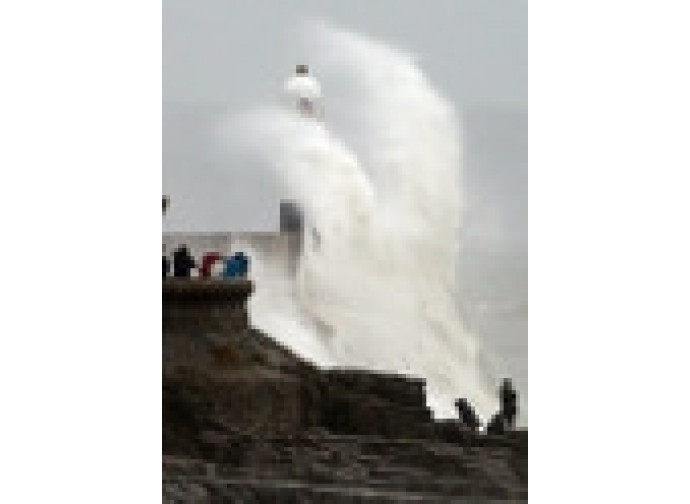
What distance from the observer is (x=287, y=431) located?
790 cm

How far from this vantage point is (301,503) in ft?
25.6

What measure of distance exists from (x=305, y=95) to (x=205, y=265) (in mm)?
807

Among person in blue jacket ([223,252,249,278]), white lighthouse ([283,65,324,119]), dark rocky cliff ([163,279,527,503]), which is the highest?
white lighthouse ([283,65,324,119])

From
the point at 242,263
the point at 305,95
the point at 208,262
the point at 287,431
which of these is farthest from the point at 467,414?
the point at 305,95

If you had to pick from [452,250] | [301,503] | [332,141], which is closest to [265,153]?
[332,141]

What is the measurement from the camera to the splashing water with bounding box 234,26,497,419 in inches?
302

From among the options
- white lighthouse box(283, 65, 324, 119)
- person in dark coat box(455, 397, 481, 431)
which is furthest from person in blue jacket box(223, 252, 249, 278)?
person in dark coat box(455, 397, 481, 431)

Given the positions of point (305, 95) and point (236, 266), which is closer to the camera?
point (305, 95)

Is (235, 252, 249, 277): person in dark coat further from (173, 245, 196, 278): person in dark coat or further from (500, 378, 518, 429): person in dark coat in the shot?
(500, 378, 518, 429): person in dark coat

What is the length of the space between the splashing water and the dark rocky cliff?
11 cm

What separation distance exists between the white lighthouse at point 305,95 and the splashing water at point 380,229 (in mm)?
42

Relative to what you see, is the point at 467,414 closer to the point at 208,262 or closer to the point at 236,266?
the point at 236,266

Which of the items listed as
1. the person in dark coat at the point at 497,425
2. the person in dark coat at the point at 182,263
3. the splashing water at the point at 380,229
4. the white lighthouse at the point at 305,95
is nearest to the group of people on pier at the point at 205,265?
the person in dark coat at the point at 182,263
